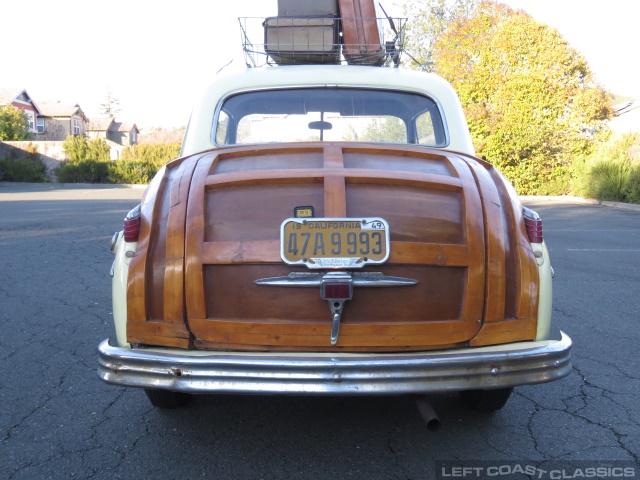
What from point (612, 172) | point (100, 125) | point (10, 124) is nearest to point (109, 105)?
point (100, 125)

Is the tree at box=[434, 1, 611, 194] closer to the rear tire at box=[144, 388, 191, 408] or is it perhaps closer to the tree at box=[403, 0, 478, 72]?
the tree at box=[403, 0, 478, 72]

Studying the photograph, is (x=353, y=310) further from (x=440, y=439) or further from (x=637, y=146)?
(x=637, y=146)

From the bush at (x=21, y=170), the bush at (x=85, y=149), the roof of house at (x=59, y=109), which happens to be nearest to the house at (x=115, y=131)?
the roof of house at (x=59, y=109)

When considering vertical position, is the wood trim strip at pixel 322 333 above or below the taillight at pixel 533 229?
below

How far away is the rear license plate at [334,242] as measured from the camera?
2406mm

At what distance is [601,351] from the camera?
4.19 metres

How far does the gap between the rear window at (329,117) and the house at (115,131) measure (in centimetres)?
8001

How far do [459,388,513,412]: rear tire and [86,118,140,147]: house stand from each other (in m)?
81.3

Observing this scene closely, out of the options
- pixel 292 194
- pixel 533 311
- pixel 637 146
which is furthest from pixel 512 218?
pixel 637 146

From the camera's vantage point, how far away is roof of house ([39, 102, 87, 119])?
6631 centimetres

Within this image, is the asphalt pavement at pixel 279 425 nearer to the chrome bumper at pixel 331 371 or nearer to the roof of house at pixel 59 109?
the chrome bumper at pixel 331 371

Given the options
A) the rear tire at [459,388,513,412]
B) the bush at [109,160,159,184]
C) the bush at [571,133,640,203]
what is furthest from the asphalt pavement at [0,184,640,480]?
the bush at [109,160,159,184]

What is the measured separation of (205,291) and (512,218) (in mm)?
1383

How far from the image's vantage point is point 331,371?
7.41ft
